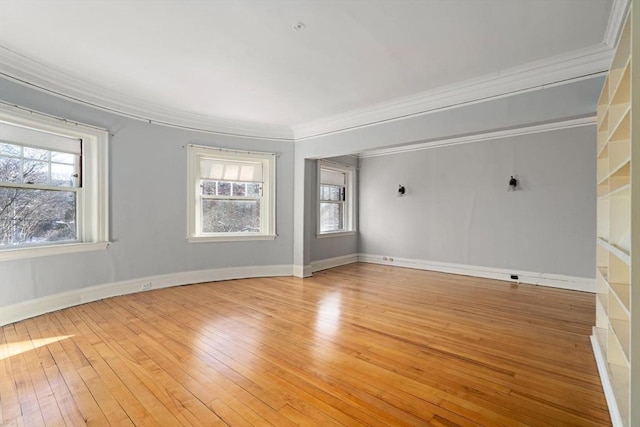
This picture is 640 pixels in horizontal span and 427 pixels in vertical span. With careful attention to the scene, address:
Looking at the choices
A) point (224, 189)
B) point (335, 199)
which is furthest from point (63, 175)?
point (335, 199)

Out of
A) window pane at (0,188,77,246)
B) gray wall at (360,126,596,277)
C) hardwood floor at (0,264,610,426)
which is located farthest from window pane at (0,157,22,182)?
gray wall at (360,126,596,277)

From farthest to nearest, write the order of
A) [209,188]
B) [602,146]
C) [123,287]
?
[209,188] < [123,287] < [602,146]

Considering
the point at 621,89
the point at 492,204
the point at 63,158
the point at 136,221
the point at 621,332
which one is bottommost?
the point at 621,332

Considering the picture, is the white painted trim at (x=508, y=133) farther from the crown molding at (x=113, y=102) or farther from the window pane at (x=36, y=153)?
the window pane at (x=36, y=153)

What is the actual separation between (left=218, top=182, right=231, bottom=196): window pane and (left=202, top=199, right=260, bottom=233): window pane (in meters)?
0.14

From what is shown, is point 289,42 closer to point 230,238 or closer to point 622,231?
point 622,231

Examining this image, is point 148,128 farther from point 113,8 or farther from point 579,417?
point 579,417

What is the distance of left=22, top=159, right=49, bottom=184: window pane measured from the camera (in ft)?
10.9

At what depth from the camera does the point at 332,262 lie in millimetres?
6426

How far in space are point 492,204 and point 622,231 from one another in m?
3.54

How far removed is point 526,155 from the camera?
5.00 meters

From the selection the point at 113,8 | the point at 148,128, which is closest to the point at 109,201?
the point at 148,128

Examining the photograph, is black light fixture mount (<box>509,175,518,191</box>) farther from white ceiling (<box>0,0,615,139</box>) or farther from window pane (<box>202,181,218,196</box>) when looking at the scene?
window pane (<box>202,181,218,196</box>)

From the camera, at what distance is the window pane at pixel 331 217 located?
6573 mm
